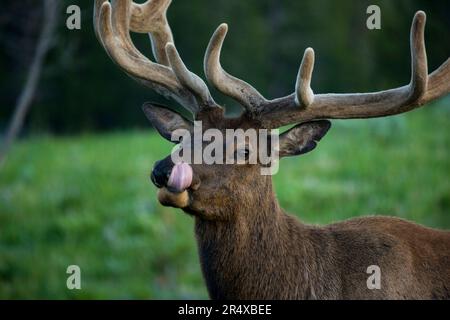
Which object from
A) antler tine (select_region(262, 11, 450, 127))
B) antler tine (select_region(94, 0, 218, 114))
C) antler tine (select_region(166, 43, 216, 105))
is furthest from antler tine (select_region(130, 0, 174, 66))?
antler tine (select_region(262, 11, 450, 127))

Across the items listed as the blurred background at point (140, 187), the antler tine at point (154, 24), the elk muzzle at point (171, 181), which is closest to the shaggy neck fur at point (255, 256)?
the elk muzzle at point (171, 181)

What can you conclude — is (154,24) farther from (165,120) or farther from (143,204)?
(143,204)

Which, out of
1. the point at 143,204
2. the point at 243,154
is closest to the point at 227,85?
the point at 243,154

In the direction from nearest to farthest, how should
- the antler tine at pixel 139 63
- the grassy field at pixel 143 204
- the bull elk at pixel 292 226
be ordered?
the bull elk at pixel 292 226 → the antler tine at pixel 139 63 → the grassy field at pixel 143 204

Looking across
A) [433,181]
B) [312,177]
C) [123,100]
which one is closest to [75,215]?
[312,177]

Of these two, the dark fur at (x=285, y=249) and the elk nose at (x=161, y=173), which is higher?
the elk nose at (x=161, y=173)

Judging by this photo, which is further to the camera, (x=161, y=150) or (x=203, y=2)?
(x=203, y=2)

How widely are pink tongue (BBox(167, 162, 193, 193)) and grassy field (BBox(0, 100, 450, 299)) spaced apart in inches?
207

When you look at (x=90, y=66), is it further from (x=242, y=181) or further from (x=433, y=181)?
(x=242, y=181)

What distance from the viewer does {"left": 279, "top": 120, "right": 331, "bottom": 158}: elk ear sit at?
5.38 metres

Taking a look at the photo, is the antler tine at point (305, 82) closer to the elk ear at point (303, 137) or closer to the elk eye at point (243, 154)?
the elk ear at point (303, 137)

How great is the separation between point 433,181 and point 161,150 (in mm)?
4781

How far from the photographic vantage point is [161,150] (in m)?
14.9

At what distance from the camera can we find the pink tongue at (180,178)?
479 centimetres
